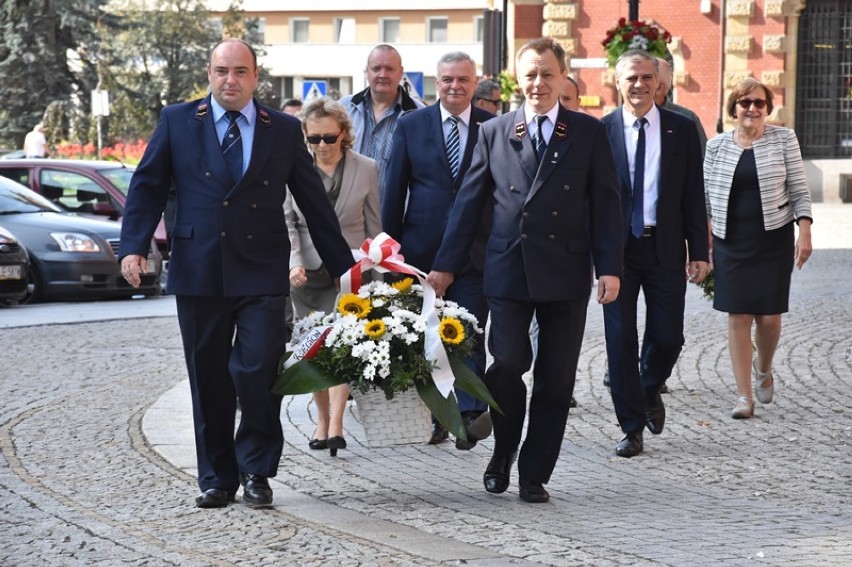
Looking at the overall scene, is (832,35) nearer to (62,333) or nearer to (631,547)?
(62,333)

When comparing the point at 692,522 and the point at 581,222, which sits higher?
the point at 581,222

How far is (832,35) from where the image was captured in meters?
38.5

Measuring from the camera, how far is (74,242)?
60.6ft

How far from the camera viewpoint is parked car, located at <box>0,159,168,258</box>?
2066 cm

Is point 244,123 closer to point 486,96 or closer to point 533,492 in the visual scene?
point 533,492

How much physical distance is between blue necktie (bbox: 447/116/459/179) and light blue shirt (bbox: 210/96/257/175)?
181 centimetres

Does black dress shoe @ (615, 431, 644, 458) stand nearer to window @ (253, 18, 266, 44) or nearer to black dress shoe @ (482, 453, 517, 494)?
black dress shoe @ (482, 453, 517, 494)

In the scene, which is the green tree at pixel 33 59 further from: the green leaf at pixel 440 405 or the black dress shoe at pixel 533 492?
the black dress shoe at pixel 533 492

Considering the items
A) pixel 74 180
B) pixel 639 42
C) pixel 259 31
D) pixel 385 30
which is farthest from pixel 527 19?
pixel 259 31

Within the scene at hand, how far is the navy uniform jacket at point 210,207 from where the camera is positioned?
6.95 meters

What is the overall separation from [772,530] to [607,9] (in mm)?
34615

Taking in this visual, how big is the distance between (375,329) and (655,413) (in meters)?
2.34

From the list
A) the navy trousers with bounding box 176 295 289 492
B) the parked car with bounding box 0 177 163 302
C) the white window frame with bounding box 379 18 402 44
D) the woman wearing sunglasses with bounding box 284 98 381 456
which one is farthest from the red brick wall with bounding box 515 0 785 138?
the white window frame with bounding box 379 18 402 44

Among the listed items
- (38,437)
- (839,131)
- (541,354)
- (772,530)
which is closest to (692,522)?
(772,530)
